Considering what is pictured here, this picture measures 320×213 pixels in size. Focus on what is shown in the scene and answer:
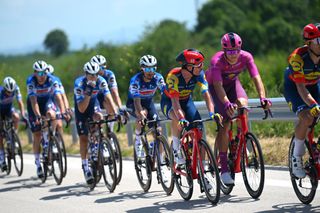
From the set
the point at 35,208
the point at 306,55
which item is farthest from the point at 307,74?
the point at 35,208

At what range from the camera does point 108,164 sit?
12469 mm

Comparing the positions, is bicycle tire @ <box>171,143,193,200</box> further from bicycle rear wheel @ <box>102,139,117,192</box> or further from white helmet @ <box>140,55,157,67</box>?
white helmet @ <box>140,55,157,67</box>

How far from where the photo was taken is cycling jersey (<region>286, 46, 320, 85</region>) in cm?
879

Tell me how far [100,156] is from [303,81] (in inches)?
187

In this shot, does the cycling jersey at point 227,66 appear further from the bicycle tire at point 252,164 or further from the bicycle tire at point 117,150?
the bicycle tire at point 117,150

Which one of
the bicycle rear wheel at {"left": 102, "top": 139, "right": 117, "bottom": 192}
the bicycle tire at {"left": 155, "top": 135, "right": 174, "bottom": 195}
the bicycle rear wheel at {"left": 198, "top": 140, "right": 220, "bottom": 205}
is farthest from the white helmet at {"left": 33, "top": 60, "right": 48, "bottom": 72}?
the bicycle rear wheel at {"left": 198, "top": 140, "right": 220, "bottom": 205}

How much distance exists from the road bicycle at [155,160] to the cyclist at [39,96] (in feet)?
8.53

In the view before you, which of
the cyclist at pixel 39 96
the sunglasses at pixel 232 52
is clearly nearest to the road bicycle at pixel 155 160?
the sunglasses at pixel 232 52

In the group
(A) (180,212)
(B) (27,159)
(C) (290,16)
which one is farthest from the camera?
(C) (290,16)

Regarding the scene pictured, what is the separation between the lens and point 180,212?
32.1 feet

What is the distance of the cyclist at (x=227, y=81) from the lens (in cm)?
1002

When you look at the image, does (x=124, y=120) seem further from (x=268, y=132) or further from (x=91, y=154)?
(x=268, y=132)

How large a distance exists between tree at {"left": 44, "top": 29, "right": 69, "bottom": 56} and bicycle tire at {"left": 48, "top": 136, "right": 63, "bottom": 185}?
5637 inches

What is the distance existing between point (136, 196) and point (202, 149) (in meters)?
1.99
